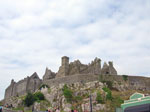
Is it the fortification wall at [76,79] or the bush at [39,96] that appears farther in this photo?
the fortification wall at [76,79]

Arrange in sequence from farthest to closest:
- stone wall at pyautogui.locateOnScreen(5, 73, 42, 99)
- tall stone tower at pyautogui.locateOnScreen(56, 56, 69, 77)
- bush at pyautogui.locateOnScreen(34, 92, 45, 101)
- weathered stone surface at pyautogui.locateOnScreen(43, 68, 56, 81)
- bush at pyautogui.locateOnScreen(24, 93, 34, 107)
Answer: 1. weathered stone surface at pyautogui.locateOnScreen(43, 68, 56, 81)
2. stone wall at pyautogui.locateOnScreen(5, 73, 42, 99)
3. tall stone tower at pyautogui.locateOnScreen(56, 56, 69, 77)
4. bush at pyautogui.locateOnScreen(34, 92, 45, 101)
5. bush at pyautogui.locateOnScreen(24, 93, 34, 107)

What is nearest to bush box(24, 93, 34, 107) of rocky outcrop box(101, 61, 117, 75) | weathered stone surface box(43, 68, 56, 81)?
weathered stone surface box(43, 68, 56, 81)

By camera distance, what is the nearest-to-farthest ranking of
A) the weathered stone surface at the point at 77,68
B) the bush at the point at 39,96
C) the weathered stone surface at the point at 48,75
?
1. the bush at the point at 39,96
2. the weathered stone surface at the point at 77,68
3. the weathered stone surface at the point at 48,75

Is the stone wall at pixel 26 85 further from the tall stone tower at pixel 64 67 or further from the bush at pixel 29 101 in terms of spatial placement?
the bush at pixel 29 101

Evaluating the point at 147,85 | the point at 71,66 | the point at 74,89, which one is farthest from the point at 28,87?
the point at 147,85

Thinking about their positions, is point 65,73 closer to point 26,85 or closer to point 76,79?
point 76,79

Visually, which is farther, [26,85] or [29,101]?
[26,85]

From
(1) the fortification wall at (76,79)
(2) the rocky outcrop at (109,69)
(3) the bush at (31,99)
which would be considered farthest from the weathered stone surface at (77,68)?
(3) the bush at (31,99)

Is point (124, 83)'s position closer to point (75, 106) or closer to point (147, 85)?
point (147, 85)

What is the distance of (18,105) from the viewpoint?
52312 mm

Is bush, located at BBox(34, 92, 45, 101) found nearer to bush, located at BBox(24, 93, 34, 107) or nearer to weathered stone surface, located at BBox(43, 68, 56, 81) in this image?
bush, located at BBox(24, 93, 34, 107)

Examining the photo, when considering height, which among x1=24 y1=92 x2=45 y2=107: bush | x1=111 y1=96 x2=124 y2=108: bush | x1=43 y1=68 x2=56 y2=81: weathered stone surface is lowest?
x1=111 y1=96 x2=124 y2=108: bush

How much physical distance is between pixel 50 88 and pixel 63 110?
13318 mm

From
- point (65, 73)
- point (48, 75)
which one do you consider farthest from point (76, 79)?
point (48, 75)
